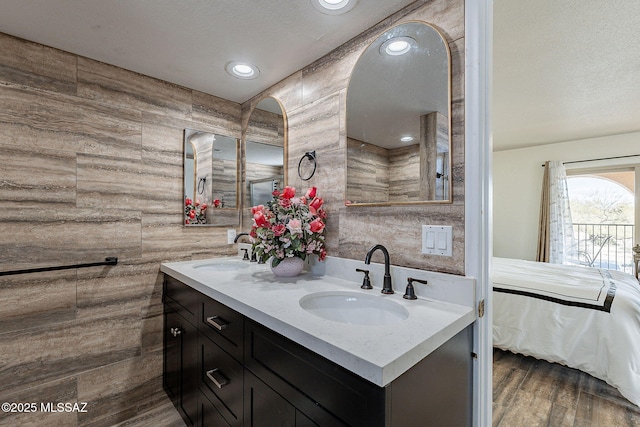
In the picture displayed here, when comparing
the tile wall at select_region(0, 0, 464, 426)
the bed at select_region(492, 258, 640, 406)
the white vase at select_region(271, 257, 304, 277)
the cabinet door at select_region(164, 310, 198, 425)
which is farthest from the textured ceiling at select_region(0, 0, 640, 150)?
the bed at select_region(492, 258, 640, 406)

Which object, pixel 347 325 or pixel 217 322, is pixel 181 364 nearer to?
pixel 217 322

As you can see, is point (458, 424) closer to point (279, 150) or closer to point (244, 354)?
point (244, 354)

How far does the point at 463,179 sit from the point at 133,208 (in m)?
1.91

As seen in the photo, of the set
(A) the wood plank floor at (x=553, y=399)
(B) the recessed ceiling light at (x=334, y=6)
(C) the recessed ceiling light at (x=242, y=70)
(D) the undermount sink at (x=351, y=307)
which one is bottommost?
(A) the wood plank floor at (x=553, y=399)

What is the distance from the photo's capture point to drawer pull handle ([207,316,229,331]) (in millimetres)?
1231

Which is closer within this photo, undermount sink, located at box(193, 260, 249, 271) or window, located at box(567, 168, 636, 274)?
undermount sink, located at box(193, 260, 249, 271)

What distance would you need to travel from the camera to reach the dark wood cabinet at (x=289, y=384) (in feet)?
2.34

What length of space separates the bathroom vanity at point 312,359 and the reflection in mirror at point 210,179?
0.67 metres

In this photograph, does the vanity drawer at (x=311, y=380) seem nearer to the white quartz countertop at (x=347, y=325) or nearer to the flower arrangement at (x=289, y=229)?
the white quartz countertop at (x=347, y=325)

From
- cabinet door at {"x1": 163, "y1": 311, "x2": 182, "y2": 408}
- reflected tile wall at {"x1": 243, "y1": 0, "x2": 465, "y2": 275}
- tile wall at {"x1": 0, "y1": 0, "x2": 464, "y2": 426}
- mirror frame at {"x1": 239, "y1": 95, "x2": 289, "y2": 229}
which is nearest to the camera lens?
reflected tile wall at {"x1": 243, "y1": 0, "x2": 465, "y2": 275}

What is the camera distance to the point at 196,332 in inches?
58.7

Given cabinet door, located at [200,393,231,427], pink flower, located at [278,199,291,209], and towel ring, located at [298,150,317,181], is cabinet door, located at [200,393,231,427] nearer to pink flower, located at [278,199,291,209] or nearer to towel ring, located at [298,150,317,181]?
pink flower, located at [278,199,291,209]

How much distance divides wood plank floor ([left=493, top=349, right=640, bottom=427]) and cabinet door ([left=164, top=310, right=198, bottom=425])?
A: 1.80m

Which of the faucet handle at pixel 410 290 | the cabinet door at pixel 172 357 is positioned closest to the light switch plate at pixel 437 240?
the faucet handle at pixel 410 290
